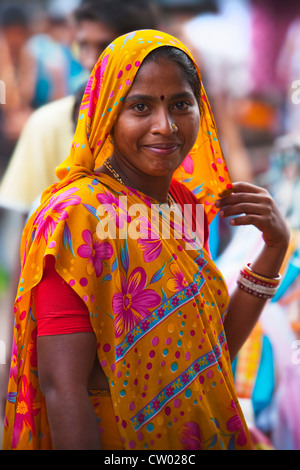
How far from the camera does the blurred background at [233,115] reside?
302 centimetres

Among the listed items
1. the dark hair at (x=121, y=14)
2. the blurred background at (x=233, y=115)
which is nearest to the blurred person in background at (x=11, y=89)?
the blurred background at (x=233, y=115)

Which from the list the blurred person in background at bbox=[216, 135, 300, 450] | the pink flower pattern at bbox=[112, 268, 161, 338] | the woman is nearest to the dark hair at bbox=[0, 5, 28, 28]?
the blurred person in background at bbox=[216, 135, 300, 450]

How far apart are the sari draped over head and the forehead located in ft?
0.08

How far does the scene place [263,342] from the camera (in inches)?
123

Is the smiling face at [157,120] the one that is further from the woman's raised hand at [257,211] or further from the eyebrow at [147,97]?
the woman's raised hand at [257,211]

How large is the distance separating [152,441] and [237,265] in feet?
5.85

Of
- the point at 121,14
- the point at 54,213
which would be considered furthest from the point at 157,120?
the point at 121,14

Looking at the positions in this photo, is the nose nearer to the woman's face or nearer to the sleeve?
the woman's face

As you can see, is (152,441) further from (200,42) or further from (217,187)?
(200,42)

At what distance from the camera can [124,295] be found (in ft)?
4.11

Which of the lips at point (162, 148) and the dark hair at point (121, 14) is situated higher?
the dark hair at point (121, 14)

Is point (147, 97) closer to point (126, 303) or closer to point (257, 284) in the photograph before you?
point (126, 303)

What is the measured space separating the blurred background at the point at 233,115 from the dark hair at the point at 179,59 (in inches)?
63.5

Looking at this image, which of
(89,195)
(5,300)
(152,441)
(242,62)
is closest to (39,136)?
(5,300)
